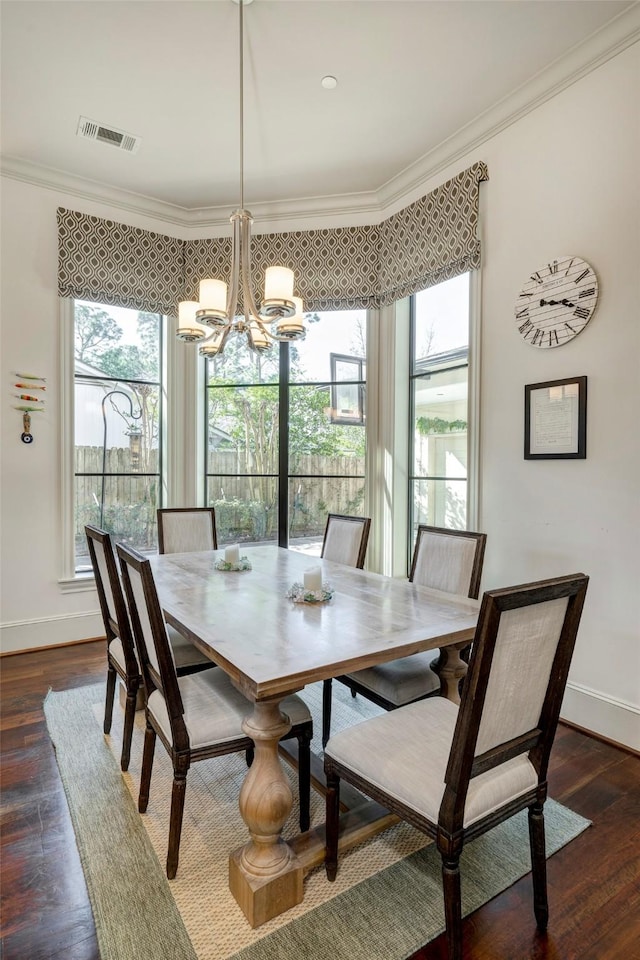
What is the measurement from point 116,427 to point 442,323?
2661 mm

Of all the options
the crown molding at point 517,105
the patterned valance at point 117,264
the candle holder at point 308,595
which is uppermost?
the crown molding at point 517,105

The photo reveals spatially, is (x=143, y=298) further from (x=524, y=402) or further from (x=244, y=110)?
(x=524, y=402)

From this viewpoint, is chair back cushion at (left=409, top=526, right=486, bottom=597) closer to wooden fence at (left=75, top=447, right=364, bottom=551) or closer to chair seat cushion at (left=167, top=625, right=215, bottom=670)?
chair seat cushion at (left=167, top=625, right=215, bottom=670)

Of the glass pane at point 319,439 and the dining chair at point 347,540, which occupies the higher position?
the glass pane at point 319,439

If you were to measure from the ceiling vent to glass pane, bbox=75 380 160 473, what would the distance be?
5.35ft

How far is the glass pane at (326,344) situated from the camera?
13.6 ft

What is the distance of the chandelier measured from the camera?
2.31 m

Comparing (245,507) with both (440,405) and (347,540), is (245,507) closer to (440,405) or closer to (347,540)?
(347,540)

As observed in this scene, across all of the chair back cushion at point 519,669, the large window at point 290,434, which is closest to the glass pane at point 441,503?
the large window at point 290,434

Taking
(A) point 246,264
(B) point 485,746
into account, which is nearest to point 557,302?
(A) point 246,264

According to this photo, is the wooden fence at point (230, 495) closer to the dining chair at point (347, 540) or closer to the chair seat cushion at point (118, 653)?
the dining chair at point (347, 540)

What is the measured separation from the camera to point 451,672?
1.97 meters

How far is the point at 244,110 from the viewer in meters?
3.03

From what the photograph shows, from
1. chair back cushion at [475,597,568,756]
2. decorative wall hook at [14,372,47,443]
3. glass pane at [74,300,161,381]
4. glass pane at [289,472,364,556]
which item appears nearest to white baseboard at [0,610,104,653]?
decorative wall hook at [14,372,47,443]
